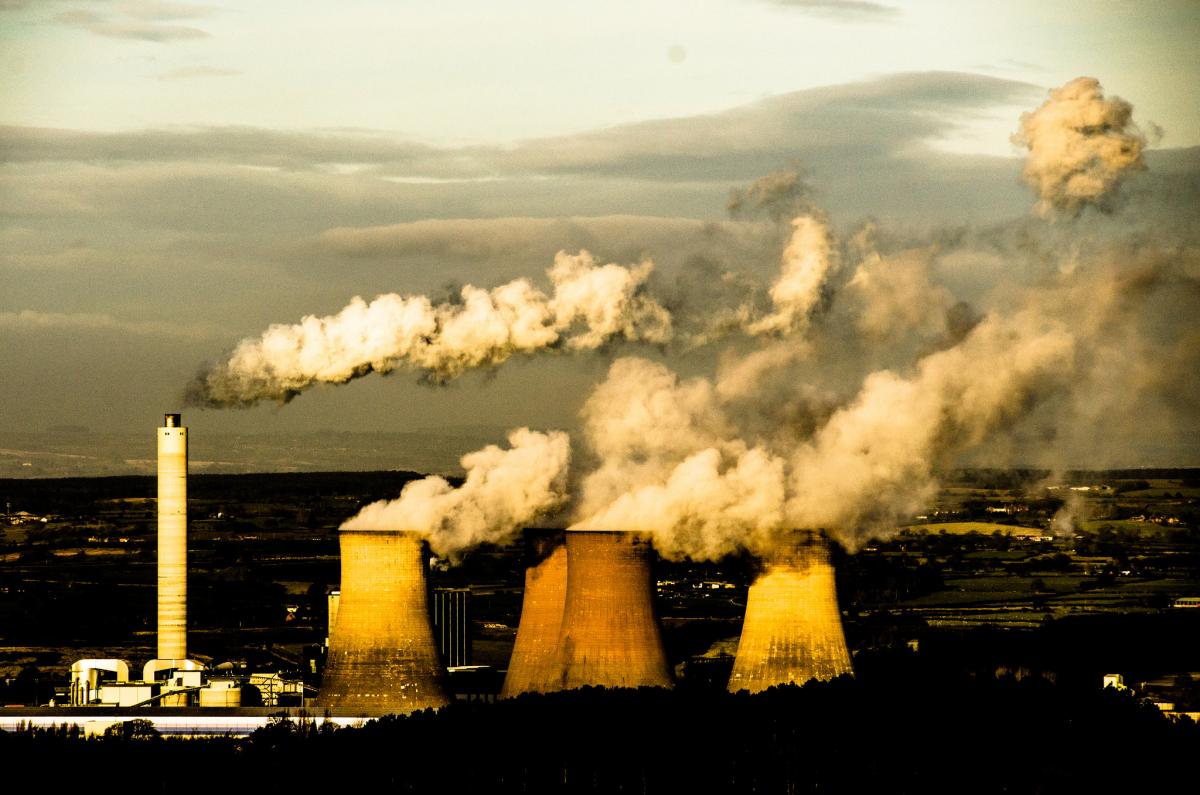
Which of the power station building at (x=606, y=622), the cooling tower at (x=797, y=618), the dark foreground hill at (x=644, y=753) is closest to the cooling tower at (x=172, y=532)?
the dark foreground hill at (x=644, y=753)

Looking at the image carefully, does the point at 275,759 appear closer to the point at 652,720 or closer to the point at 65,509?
the point at 652,720

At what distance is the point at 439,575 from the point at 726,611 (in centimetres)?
2252

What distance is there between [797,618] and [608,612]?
3.74 metres

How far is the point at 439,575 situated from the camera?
104 meters

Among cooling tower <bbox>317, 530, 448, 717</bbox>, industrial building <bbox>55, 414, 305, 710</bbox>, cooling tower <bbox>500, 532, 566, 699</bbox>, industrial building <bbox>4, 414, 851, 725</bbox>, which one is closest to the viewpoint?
industrial building <bbox>4, 414, 851, 725</bbox>

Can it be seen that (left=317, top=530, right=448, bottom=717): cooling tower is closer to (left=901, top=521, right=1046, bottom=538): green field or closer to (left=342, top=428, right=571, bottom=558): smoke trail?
(left=342, top=428, right=571, bottom=558): smoke trail

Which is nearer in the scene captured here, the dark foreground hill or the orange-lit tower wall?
the dark foreground hill

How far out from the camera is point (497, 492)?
47.4m

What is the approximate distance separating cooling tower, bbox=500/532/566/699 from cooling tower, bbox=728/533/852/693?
440 centimetres

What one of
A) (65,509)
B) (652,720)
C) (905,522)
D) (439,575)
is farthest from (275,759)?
(65,509)

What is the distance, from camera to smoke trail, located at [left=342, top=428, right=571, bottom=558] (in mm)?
46312

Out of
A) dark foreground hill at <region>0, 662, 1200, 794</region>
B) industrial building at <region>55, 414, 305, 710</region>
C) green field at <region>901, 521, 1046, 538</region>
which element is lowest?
dark foreground hill at <region>0, 662, 1200, 794</region>

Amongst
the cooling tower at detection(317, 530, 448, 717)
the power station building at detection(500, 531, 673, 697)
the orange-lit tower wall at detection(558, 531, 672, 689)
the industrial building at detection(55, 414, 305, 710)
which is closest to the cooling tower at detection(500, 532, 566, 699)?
the power station building at detection(500, 531, 673, 697)

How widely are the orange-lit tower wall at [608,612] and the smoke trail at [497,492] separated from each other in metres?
3.38
